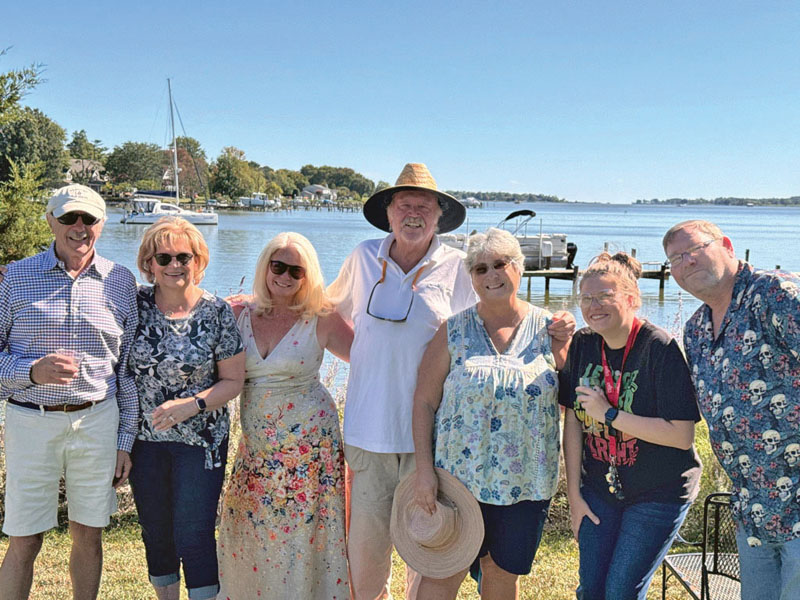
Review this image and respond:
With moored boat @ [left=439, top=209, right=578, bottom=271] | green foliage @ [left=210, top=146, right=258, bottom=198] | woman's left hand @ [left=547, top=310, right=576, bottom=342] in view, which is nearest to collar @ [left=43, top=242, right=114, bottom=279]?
woman's left hand @ [left=547, top=310, right=576, bottom=342]

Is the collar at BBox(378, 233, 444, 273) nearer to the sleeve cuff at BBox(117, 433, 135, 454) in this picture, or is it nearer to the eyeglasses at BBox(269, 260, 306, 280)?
the eyeglasses at BBox(269, 260, 306, 280)

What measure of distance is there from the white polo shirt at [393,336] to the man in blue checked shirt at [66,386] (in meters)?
1.18

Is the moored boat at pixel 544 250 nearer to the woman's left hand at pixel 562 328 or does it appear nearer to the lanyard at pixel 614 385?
the woman's left hand at pixel 562 328

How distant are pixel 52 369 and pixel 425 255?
1993 mm

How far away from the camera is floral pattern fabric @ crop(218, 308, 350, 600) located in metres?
3.64

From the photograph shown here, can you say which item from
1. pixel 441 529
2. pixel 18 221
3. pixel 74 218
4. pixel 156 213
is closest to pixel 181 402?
pixel 74 218

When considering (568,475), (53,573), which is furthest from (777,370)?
(53,573)

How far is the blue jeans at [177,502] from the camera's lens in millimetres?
3393

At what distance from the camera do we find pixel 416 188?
12.5 ft

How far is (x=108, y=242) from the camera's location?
49219mm

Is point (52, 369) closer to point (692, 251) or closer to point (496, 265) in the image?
point (496, 265)

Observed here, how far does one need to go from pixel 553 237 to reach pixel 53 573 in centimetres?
3453

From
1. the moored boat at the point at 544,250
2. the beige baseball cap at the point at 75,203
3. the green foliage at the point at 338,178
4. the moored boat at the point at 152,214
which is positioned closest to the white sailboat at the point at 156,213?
the moored boat at the point at 152,214

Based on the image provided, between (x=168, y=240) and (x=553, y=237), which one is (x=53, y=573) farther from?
(x=553, y=237)
